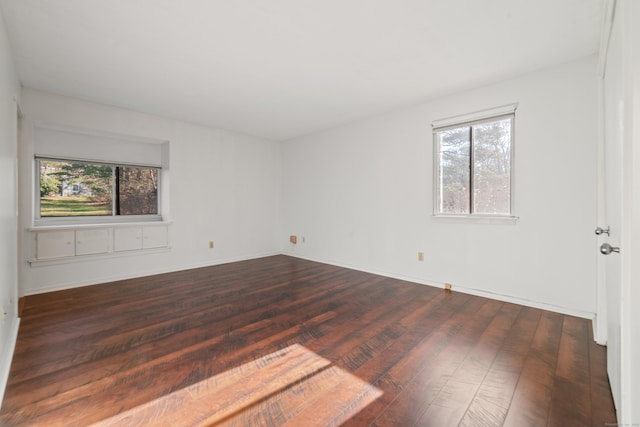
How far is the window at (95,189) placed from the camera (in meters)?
4.00

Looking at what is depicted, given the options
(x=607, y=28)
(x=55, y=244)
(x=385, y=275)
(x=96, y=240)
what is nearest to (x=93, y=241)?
(x=96, y=240)

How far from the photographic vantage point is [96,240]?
4043 mm

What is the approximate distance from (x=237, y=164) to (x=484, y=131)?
418 cm

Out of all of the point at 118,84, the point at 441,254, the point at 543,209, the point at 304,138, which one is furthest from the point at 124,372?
the point at 304,138

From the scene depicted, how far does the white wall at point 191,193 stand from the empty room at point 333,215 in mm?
38

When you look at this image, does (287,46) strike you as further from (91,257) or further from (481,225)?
(91,257)

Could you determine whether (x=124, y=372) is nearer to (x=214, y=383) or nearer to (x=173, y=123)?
(x=214, y=383)

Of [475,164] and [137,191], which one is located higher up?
[475,164]

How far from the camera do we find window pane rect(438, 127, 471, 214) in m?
3.65

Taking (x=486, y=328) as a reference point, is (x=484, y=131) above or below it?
above

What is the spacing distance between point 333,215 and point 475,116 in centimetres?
269

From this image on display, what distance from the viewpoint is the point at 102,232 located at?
Answer: 4094mm

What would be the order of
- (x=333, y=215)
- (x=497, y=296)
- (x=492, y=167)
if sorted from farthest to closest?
(x=333, y=215), (x=492, y=167), (x=497, y=296)

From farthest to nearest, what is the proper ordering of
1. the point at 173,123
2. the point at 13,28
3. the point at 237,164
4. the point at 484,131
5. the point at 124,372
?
1. the point at 237,164
2. the point at 173,123
3. the point at 484,131
4. the point at 13,28
5. the point at 124,372
